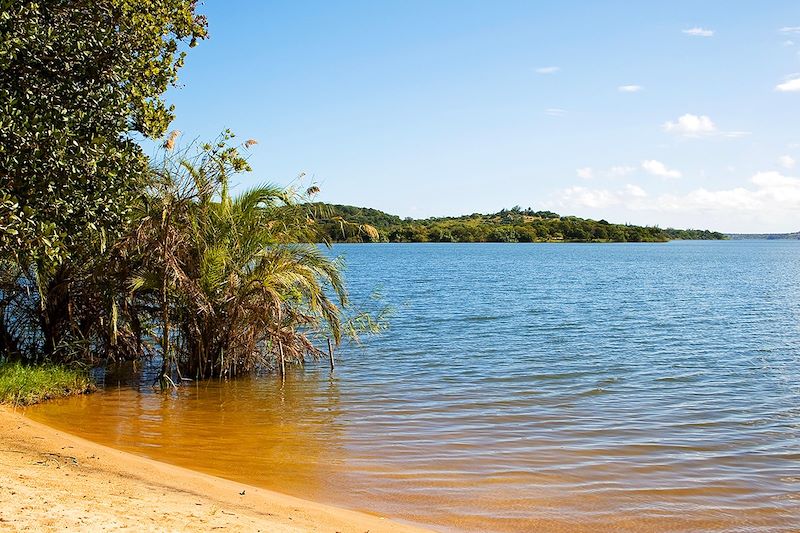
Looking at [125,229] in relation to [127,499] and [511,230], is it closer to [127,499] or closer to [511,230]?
[127,499]

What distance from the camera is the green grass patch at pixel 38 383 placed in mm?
12211

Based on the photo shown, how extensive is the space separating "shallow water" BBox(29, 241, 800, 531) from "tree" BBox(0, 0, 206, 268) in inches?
148

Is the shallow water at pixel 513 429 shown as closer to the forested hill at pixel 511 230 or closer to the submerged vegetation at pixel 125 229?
the submerged vegetation at pixel 125 229

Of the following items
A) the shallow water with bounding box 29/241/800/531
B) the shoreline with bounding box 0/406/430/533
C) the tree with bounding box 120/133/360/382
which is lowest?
the shallow water with bounding box 29/241/800/531

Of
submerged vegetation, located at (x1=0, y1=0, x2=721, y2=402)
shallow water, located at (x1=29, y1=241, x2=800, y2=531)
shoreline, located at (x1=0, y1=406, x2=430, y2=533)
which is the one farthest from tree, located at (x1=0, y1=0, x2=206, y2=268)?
shallow water, located at (x1=29, y1=241, x2=800, y2=531)

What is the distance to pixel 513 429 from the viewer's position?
497 inches

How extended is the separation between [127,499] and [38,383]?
689cm

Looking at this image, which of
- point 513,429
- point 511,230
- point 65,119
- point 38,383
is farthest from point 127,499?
point 511,230

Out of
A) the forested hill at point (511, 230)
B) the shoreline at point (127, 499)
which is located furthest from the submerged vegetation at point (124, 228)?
the forested hill at point (511, 230)

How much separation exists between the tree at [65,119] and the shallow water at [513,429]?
148 inches

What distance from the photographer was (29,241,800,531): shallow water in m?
9.03

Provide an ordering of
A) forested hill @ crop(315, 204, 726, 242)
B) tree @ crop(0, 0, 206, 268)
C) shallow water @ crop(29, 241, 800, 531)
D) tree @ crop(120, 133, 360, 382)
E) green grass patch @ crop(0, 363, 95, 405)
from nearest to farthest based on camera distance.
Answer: tree @ crop(0, 0, 206, 268)
shallow water @ crop(29, 241, 800, 531)
green grass patch @ crop(0, 363, 95, 405)
tree @ crop(120, 133, 360, 382)
forested hill @ crop(315, 204, 726, 242)

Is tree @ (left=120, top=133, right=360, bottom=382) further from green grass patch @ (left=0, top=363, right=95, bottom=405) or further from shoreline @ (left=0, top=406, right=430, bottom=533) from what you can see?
shoreline @ (left=0, top=406, right=430, bottom=533)

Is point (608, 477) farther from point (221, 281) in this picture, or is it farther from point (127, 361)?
point (127, 361)
